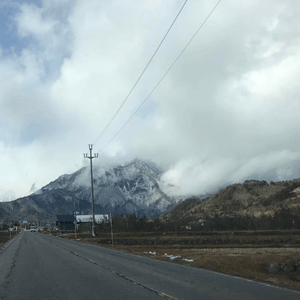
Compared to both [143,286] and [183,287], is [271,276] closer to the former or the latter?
[183,287]

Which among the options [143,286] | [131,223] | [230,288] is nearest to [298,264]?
[230,288]

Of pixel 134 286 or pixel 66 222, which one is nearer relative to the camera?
pixel 134 286

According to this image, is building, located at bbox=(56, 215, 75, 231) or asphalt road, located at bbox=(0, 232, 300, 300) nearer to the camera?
asphalt road, located at bbox=(0, 232, 300, 300)

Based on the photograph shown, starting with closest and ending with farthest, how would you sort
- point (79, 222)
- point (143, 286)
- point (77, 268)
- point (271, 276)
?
point (143, 286) → point (271, 276) → point (77, 268) → point (79, 222)

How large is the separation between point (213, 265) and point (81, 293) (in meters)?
9.67

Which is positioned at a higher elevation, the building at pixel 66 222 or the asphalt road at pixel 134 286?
the building at pixel 66 222

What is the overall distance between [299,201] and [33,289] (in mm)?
195484

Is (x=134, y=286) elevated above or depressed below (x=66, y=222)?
below

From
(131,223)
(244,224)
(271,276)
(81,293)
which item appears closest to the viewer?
(81,293)

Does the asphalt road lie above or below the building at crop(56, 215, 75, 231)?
below

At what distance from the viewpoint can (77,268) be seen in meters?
18.6

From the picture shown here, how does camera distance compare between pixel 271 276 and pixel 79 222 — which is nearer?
pixel 271 276

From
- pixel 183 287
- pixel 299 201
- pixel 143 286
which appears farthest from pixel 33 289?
pixel 299 201

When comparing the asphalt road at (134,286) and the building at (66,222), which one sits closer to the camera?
the asphalt road at (134,286)
